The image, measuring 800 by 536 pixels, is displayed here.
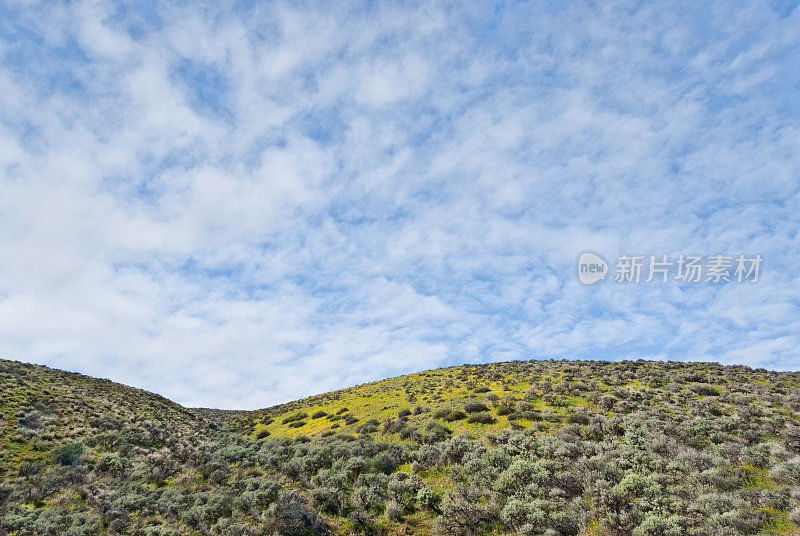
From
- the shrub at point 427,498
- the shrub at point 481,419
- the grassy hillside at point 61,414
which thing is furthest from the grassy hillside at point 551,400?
the grassy hillside at point 61,414

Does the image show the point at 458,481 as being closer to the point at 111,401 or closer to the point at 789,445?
the point at 789,445

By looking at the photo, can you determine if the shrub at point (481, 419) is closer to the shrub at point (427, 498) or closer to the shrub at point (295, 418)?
the shrub at point (427, 498)

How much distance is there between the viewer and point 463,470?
1972 centimetres

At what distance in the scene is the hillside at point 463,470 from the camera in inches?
587

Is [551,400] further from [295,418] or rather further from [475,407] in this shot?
[295,418]

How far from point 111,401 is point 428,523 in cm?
4962

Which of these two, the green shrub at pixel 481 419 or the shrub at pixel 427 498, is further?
the green shrub at pixel 481 419

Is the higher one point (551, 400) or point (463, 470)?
point (551, 400)

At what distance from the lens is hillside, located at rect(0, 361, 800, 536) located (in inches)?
587

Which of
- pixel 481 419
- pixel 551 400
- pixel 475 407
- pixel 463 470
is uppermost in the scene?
pixel 551 400

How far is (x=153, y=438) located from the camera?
35969 millimetres

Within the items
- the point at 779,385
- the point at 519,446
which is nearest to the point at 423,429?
the point at 519,446

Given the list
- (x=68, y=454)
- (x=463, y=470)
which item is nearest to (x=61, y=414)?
(x=68, y=454)

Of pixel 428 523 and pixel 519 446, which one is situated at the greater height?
pixel 519 446
